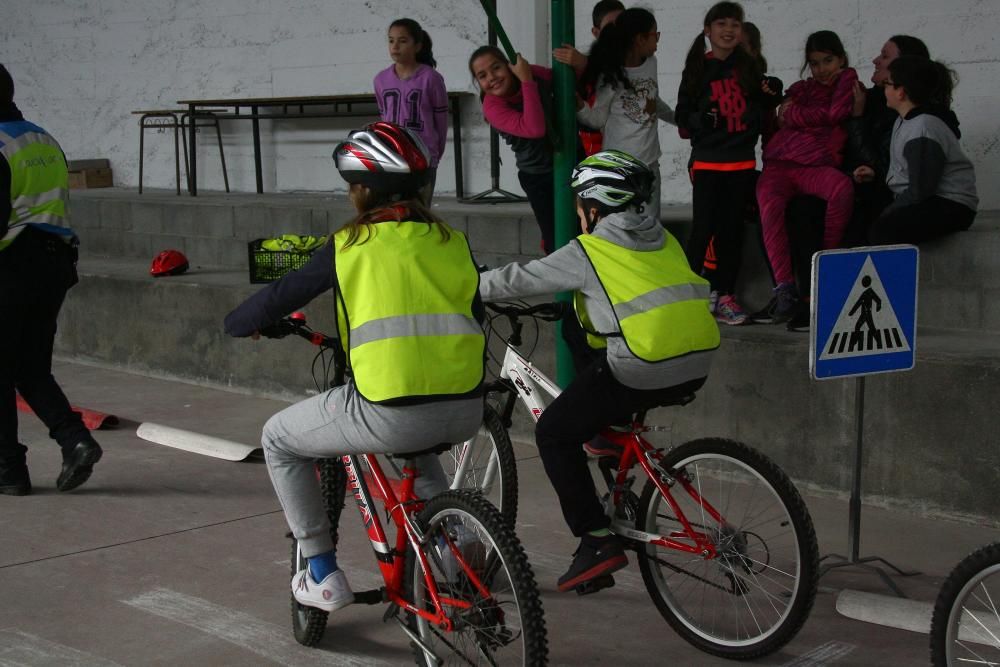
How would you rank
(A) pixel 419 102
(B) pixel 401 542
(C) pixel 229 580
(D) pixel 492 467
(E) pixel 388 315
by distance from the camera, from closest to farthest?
(E) pixel 388 315 → (B) pixel 401 542 → (C) pixel 229 580 → (D) pixel 492 467 → (A) pixel 419 102

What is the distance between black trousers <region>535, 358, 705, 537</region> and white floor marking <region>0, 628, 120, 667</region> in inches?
63.1

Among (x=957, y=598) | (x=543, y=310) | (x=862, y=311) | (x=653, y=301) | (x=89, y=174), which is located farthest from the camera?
(x=89, y=174)

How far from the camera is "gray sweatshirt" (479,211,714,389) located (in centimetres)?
429

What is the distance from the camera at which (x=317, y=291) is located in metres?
3.73

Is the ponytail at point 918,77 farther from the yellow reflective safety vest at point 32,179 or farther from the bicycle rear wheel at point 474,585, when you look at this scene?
the yellow reflective safety vest at point 32,179

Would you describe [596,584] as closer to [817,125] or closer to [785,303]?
[785,303]

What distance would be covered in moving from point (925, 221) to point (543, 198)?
201 cm

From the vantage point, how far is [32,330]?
254 inches

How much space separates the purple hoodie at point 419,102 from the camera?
8680mm

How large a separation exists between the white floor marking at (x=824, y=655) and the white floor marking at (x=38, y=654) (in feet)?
7.39

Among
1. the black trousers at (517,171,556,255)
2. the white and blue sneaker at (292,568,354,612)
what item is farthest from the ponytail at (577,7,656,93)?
the white and blue sneaker at (292,568,354,612)

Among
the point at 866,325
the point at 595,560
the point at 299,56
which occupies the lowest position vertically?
the point at 595,560

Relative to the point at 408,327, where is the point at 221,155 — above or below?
above

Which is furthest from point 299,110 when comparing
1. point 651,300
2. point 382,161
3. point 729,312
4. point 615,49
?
point 382,161
